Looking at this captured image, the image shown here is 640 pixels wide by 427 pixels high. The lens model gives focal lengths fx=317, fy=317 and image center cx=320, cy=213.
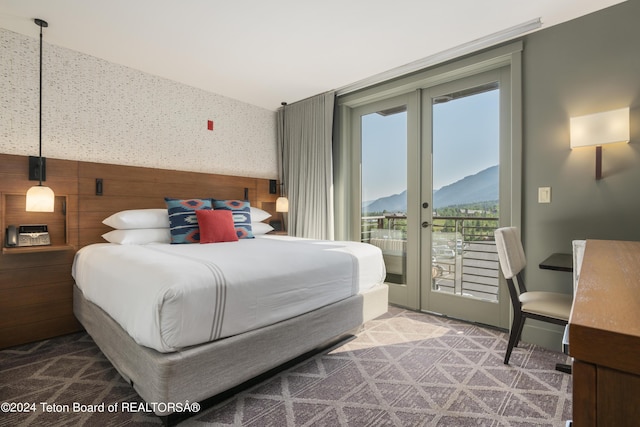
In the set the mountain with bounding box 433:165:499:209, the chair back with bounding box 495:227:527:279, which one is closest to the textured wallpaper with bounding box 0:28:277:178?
the mountain with bounding box 433:165:499:209

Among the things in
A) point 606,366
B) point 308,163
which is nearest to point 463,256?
point 308,163

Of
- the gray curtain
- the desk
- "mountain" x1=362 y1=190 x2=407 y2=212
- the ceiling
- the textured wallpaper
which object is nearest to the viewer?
the desk

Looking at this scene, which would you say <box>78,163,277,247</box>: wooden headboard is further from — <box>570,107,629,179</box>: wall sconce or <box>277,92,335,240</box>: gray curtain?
<box>570,107,629,179</box>: wall sconce

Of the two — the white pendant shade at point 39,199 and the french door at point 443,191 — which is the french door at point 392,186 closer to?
the french door at point 443,191

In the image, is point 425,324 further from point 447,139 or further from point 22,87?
point 22,87

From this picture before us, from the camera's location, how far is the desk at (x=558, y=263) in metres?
1.90

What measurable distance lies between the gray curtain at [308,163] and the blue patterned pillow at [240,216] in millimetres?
959

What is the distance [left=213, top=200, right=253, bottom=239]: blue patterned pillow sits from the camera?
320 centimetres

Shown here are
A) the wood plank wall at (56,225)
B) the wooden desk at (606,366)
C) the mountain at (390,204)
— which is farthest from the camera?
the mountain at (390,204)

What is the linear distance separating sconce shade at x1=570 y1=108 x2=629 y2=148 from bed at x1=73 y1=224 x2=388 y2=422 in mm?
1804

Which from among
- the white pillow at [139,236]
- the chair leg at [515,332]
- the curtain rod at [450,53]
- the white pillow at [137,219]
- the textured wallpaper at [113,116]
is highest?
the curtain rod at [450,53]

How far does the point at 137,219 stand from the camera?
279cm

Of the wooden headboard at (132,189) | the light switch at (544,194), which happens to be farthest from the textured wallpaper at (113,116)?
the light switch at (544,194)

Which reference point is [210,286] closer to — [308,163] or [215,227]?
[215,227]
